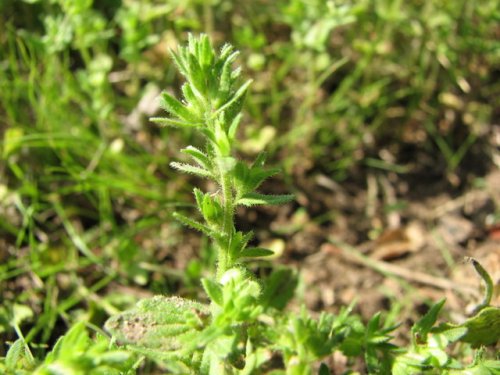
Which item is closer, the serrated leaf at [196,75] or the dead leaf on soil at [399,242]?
the serrated leaf at [196,75]

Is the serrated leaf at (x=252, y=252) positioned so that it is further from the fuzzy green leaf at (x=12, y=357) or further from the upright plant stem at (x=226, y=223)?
the fuzzy green leaf at (x=12, y=357)

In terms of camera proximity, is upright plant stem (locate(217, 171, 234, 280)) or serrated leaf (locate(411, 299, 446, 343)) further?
serrated leaf (locate(411, 299, 446, 343))

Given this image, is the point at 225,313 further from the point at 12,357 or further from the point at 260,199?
the point at 12,357

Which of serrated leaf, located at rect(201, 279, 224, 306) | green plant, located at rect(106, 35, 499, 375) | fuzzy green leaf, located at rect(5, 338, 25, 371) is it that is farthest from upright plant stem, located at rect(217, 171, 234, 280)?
fuzzy green leaf, located at rect(5, 338, 25, 371)

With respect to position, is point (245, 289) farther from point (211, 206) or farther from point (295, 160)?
point (295, 160)

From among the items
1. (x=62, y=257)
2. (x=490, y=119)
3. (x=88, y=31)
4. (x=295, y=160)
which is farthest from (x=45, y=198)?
(x=490, y=119)

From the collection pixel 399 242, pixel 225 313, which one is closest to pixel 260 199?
pixel 225 313

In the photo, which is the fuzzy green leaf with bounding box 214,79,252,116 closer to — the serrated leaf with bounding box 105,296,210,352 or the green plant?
the green plant

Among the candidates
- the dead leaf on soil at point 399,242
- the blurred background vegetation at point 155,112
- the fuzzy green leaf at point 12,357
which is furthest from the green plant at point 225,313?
the dead leaf on soil at point 399,242
